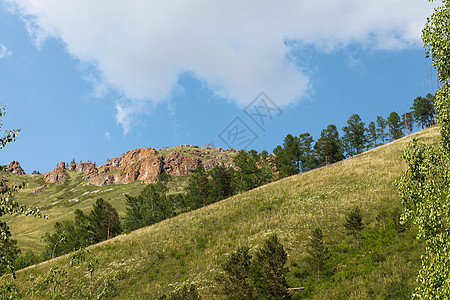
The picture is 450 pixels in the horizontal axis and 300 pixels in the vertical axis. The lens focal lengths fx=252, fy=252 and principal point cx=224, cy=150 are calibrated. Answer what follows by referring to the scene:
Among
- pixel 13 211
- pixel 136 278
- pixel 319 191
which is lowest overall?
pixel 136 278

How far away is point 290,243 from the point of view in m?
23.1

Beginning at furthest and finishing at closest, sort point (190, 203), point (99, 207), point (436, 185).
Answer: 1. point (190, 203)
2. point (99, 207)
3. point (436, 185)

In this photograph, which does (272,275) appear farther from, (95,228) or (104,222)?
(95,228)

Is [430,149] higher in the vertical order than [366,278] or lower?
higher

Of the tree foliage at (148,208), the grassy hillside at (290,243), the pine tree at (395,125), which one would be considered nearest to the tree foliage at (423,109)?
the pine tree at (395,125)

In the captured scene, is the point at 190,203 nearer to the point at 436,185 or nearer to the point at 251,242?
Result: the point at 251,242

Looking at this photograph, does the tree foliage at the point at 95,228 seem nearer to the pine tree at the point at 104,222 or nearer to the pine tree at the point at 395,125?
the pine tree at the point at 104,222

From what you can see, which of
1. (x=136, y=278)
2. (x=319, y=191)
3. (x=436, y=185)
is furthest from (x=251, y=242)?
(x=436, y=185)

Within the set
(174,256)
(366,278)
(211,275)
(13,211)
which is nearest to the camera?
(13,211)

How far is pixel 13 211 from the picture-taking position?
19.8 ft

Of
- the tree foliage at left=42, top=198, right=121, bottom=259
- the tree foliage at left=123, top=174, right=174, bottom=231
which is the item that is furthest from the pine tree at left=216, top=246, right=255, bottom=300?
the tree foliage at left=123, top=174, right=174, bottom=231

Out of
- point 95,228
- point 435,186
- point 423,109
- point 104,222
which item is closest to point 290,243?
point 435,186

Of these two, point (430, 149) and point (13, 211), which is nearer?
point (13, 211)

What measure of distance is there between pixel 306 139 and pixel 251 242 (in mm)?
69517
